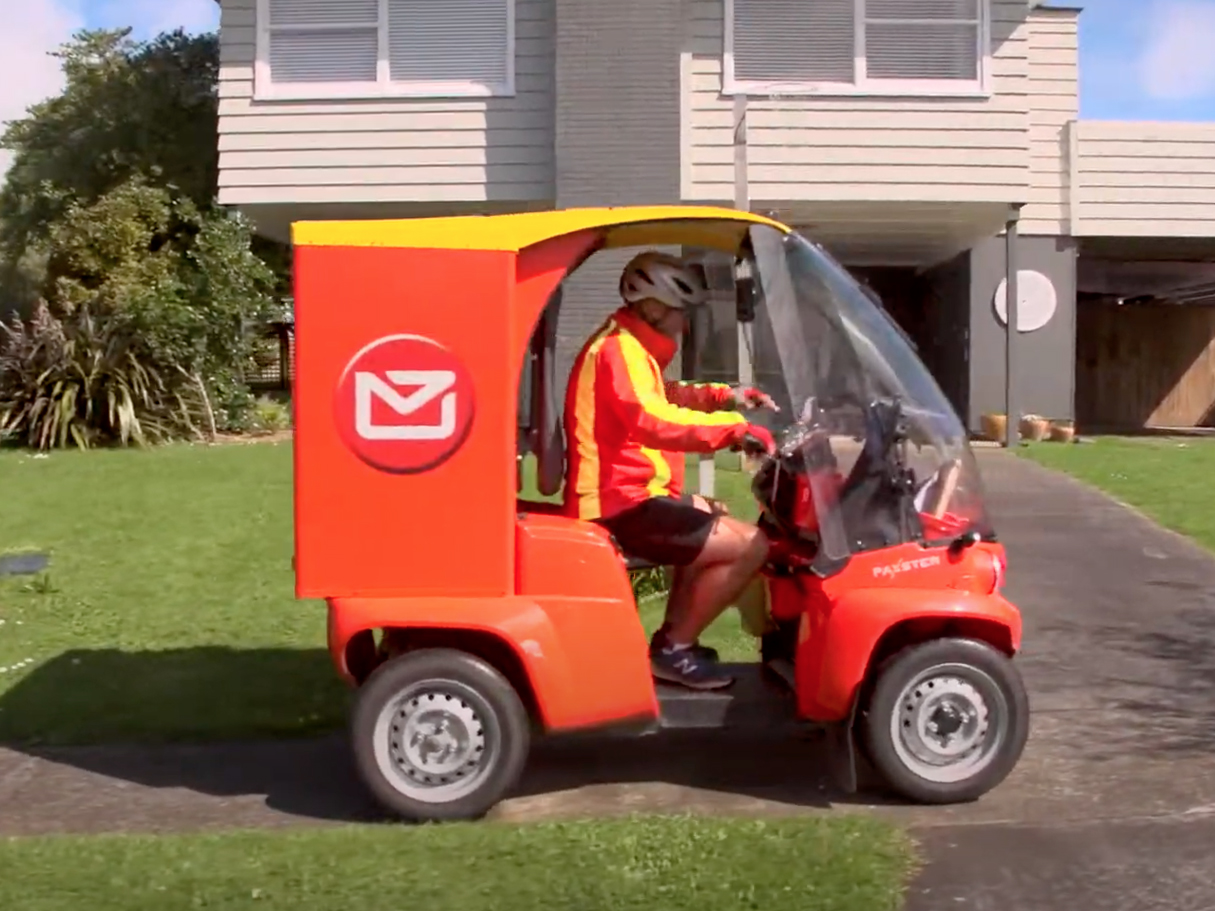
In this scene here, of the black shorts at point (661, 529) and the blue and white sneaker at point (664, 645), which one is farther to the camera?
the blue and white sneaker at point (664, 645)

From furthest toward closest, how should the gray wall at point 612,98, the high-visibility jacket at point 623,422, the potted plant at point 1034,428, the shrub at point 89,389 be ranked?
the potted plant at point 1034,428, the shrub at point 89,389, the gray wall at point 612,98, the high-visibility jacket at point 623,422

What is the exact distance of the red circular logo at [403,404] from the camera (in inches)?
208

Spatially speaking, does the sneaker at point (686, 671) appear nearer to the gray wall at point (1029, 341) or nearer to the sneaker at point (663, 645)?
the sneaker at point (663, 645)

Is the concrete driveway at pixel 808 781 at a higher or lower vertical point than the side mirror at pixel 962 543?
lower

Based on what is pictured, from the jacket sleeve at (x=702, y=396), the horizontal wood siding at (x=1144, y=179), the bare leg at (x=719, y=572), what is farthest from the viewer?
the horizontal wood siding at (x=1144, y=179)

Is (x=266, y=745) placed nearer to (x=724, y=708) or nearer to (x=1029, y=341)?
(x=724, y=708)

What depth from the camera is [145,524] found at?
11.6 meters

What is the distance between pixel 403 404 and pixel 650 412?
83 centimetres

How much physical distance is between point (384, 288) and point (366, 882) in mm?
1857

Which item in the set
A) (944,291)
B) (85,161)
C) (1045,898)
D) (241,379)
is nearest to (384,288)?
(1045,898)

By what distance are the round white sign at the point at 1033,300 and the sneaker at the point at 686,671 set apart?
1369 cm

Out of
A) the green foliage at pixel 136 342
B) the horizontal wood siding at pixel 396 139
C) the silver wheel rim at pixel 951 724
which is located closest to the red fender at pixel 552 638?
the silver wheel rim at pixel 951 724

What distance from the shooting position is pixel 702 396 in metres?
6.23

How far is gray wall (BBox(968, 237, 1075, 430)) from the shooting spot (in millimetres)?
18875
